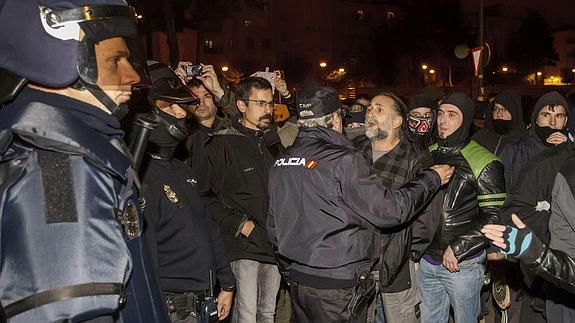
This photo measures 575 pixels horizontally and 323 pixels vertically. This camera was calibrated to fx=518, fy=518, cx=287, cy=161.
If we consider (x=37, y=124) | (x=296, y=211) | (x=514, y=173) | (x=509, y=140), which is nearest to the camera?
(x=37, y=124)

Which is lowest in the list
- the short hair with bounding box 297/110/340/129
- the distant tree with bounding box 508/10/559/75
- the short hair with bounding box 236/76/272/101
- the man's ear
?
the short hair with bounding box 297/110/340/129

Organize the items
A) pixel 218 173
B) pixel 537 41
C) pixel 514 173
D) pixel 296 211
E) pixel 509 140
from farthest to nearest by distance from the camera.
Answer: pixel 537 41 < pixel 509 140 < pixel 514 173 < pixel 218 173 < pixel 296 211

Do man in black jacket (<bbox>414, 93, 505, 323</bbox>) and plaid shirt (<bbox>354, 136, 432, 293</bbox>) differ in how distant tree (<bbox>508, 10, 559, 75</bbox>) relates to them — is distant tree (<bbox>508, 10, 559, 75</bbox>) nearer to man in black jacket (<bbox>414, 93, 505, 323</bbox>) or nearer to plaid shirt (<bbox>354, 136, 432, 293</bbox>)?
man in black jacket (<bbox>414, 93, 505, 323</bbox>)

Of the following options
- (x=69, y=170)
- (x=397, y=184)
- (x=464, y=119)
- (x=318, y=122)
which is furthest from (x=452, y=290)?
(x=69, y=170)

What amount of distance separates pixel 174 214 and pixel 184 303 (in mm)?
630

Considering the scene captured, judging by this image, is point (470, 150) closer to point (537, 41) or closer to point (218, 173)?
point (218, 173)

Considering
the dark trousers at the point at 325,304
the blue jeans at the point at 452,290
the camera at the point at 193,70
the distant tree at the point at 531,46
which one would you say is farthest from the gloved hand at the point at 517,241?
the distant tree at the point at 531,46

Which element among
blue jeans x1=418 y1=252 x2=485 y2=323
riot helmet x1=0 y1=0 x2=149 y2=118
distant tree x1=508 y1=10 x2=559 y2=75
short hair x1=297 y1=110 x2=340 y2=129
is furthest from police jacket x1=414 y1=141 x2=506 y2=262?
distant tree x1=508 y1=10 x2=559 y2=75

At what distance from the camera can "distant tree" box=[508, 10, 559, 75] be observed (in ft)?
215

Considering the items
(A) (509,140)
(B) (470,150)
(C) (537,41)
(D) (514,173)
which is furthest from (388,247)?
(C) (537,41)

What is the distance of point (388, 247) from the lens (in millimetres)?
4406

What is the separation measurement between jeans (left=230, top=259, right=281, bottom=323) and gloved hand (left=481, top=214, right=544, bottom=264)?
2768mm

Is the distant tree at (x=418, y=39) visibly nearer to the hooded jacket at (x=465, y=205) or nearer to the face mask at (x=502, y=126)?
the face mask at (x=502, y=126)

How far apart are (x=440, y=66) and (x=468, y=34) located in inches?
196
